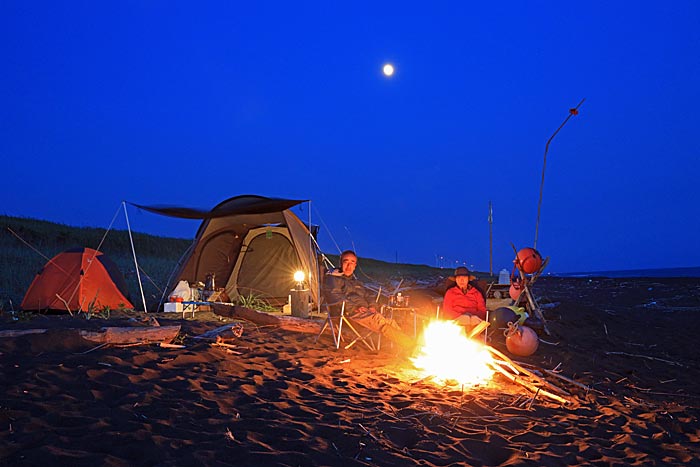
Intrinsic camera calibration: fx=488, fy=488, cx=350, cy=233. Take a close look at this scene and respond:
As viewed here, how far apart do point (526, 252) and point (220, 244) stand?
19.2ft

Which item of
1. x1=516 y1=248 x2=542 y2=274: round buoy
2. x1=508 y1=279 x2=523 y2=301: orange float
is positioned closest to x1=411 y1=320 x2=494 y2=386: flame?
x1=508 y1=279 x2=523 y2=301: orange float

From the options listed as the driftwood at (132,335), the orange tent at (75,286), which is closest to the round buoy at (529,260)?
the driftwood at (132,335)

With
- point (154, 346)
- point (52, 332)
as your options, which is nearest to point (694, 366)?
point (154, 346)

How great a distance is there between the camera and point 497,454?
9.90 feet

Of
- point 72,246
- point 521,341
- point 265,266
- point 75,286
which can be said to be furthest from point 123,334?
point 72,246

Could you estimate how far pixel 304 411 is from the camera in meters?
3.55

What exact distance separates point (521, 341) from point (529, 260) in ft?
4.86

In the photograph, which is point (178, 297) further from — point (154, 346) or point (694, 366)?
point (694, 366)

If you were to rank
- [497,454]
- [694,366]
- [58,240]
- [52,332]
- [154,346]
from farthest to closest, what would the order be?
[58,240]
[694,366]
[154,346]
[52,332]
[497,454]

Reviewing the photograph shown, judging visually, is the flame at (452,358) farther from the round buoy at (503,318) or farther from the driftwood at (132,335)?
the driftwood at (132,335)

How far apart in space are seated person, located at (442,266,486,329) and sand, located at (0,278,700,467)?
1006 mm

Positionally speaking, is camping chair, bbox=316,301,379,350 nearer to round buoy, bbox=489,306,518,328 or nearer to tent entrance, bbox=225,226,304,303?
round buoy, bbox=489,306,518,328

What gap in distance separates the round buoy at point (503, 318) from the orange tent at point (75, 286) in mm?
5857

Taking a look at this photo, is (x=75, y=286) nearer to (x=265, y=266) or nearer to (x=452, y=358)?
(x=265, y=266)
